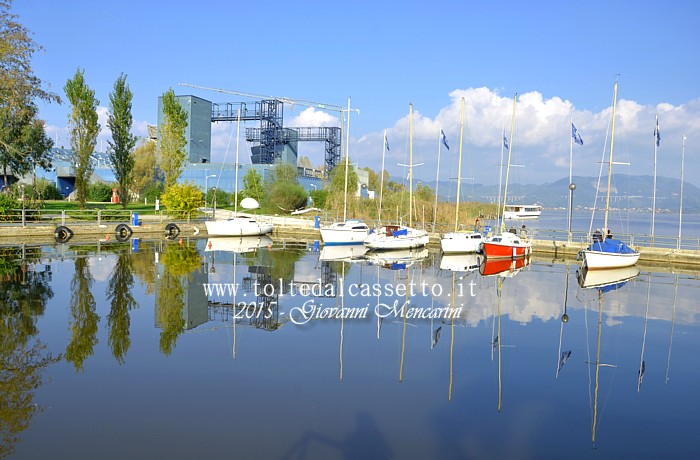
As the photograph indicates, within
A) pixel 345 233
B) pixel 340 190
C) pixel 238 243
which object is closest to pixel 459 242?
pixel 345 233

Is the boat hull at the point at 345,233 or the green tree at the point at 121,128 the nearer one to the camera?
the boat hull at the point at 345,233

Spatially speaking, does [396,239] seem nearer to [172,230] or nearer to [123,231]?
[172,230]

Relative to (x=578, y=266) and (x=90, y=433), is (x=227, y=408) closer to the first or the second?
(x=90, y=433)

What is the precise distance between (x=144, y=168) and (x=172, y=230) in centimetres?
3686

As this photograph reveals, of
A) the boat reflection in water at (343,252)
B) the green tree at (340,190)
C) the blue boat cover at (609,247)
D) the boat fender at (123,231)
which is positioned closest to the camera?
the blue boat cover at (609,247)

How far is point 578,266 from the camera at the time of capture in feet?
107

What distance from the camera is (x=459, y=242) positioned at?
3634cm

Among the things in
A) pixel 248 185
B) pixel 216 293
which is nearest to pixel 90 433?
pixel 216 293

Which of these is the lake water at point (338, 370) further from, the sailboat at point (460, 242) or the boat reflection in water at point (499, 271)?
the sailboat at point (460, 242)

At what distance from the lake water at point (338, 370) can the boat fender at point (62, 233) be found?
16.5 m

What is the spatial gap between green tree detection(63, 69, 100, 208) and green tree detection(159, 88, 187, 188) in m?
8.85

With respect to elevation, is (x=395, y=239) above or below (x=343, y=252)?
above

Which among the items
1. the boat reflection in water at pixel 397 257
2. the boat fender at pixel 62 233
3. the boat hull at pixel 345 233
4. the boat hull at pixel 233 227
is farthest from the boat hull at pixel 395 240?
the boat fender at pixel 62 233

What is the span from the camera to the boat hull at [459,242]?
119ft
